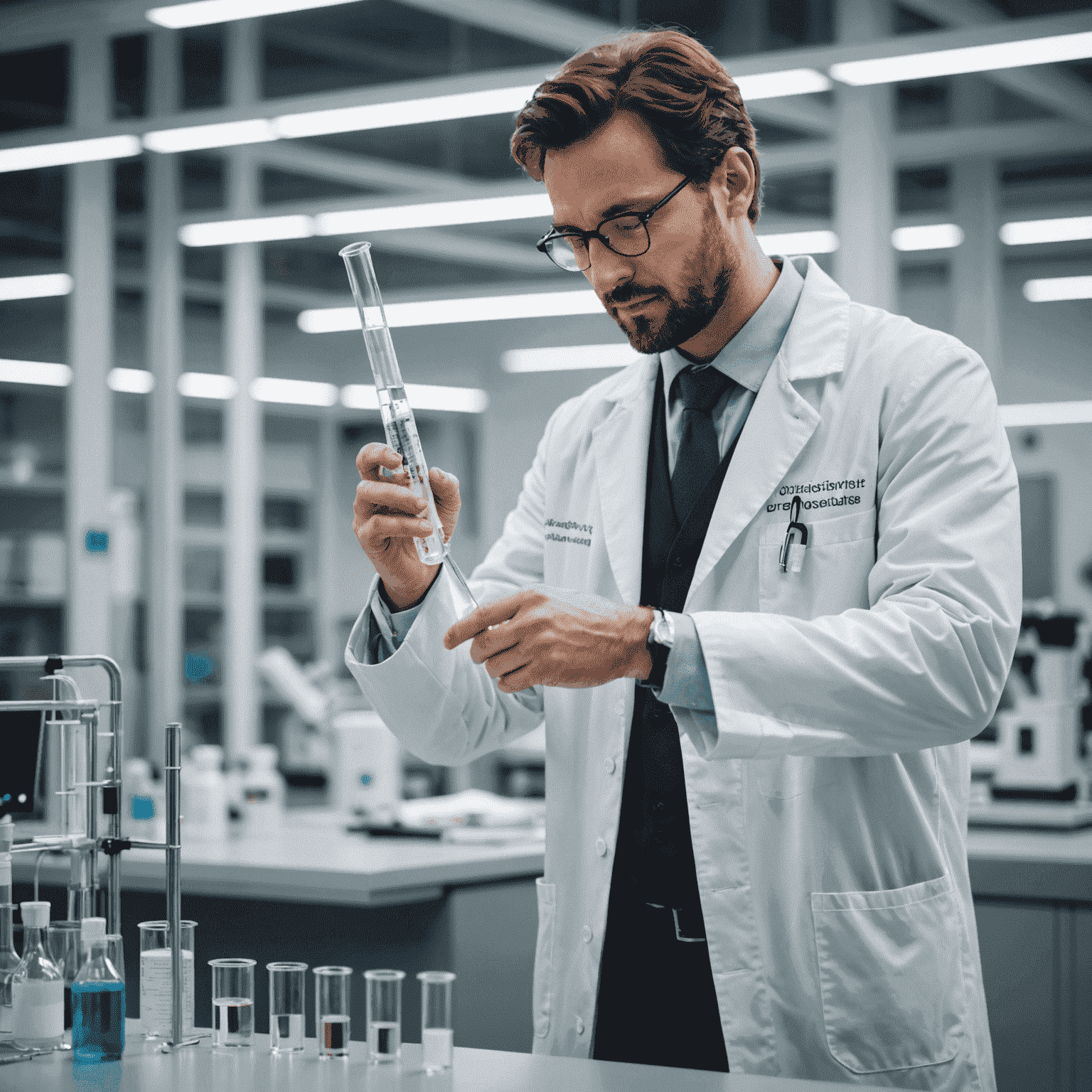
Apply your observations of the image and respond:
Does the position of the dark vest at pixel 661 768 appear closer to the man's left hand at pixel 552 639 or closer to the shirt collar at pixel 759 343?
the shirt collar at pixel 759 343

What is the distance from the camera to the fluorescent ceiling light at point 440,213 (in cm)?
545

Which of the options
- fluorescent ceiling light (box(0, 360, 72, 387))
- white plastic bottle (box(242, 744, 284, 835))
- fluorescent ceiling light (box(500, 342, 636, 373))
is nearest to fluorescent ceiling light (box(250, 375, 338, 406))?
fluorescent ceiling light (box(500, 342, 636, 373))

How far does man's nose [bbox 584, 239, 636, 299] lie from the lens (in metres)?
1.58

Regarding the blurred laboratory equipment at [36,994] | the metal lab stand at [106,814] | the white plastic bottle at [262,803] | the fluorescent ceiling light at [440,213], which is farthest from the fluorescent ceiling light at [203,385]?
the blurred laboratory equipment at [36,994]

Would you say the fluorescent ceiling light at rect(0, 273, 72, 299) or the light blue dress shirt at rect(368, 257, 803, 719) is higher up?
the fluorescent ceiling light at rect(0, 273, 72, 299)

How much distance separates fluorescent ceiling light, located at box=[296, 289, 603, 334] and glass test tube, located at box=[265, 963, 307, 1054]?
6224 millimetres

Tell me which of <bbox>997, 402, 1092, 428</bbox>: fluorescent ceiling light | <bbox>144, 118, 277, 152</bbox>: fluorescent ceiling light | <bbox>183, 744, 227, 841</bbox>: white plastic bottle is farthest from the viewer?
<bbox>997, 402, 1092, 428</bbox>: fluorescent ceiling light

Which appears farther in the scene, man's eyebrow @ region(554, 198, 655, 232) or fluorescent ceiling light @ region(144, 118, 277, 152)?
fluorescent ceiling light @ region(144, 118, 277, 152)

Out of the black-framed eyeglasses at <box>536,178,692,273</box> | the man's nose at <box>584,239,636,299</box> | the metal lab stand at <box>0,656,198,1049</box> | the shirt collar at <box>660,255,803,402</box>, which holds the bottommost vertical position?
the metal lab stand at <box>0,656,198,1049</box>

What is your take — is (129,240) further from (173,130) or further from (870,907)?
(870,907)

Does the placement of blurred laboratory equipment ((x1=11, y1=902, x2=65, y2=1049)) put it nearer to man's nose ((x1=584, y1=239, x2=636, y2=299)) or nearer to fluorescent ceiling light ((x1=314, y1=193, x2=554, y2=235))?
man's nose ((x1=584, y1=239, x2=636, y2=299))

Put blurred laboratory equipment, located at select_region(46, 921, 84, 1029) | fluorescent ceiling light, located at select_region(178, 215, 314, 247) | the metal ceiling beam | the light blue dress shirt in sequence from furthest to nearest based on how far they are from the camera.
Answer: fluorescent ceiling light, located at select_region(178, 215, 314, 247)
the metal ceiling beam
the light blue dress shirt
blurred laboratory equipment, located at select_region(46, 921, 84, 1029)

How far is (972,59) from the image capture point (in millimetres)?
3840

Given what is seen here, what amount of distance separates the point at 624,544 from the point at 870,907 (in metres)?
0.51
